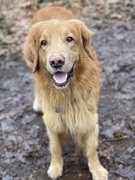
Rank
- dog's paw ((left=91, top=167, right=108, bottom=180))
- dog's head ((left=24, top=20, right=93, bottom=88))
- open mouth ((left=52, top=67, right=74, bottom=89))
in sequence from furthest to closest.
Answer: dog's paw ((left=91, top=167, right=108, bottom=180)), open mouth ((left=52, top=67, right=74, bottom=89)), dog's head ((left=24, top=20, right=93, bottom=88))

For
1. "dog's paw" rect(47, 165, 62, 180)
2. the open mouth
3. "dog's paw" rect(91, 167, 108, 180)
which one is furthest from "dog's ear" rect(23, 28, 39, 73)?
"dog's paw" rect(91, 167, 108, 180)

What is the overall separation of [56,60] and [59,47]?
0.22 m

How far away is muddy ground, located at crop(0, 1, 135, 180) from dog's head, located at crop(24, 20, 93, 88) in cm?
130

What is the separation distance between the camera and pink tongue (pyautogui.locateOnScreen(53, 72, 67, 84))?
3750 millimetres

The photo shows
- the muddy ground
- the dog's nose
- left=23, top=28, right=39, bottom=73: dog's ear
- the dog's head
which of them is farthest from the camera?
the muddy ground

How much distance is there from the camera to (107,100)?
5570 mm

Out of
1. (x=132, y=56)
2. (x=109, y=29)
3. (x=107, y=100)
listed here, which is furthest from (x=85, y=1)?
(x=107, y=100)

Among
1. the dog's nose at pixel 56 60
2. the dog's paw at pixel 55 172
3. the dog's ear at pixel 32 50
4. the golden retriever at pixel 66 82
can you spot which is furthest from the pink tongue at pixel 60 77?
the dog's paw at pixel 55 172

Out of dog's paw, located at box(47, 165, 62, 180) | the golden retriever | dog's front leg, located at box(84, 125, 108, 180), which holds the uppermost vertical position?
the golden retriever

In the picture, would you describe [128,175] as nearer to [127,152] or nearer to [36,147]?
[127,152]

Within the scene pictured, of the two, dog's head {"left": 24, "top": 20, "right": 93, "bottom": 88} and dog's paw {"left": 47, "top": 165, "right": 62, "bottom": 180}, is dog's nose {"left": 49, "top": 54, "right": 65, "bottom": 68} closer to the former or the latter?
dog's head {"left": 24, "top": 20, "right": 93, "bottom": 88}

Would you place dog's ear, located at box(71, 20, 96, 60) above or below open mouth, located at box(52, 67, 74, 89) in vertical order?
above

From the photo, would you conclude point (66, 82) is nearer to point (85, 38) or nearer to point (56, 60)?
point (56, 60)

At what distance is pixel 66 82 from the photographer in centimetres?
380
